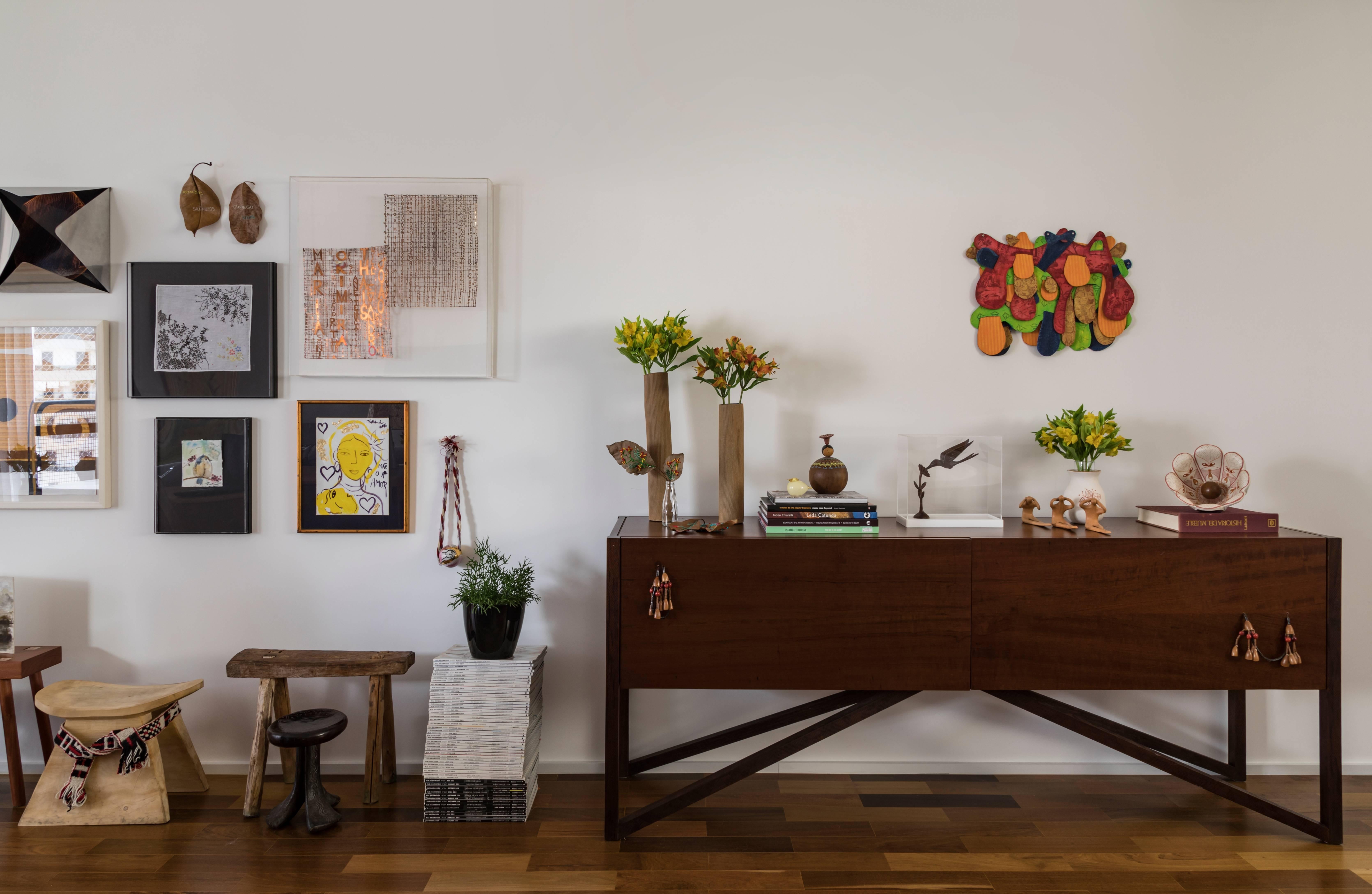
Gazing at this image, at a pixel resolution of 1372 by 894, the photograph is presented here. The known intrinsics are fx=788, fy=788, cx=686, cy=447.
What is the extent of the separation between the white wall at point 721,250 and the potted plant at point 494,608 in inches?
7.8

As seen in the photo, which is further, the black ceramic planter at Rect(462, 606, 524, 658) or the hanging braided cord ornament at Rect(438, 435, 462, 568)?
the hanging braided cord ornament at Rect(438, 435, 462, 568)

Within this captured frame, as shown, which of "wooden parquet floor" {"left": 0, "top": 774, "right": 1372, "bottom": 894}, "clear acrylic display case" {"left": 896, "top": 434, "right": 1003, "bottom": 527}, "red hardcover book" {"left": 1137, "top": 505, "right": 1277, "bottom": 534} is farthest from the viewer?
"clear acrylic display case" {"left": 896, "top": 434, "right": 1003, "bottom": 527}

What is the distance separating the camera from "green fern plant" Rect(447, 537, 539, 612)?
7.55 ft

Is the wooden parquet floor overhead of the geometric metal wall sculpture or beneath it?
beneath

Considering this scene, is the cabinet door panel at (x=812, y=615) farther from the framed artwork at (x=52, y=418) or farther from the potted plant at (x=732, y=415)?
the framed artwork at (x=52, y=418)

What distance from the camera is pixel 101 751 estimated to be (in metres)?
Answer: 2.19

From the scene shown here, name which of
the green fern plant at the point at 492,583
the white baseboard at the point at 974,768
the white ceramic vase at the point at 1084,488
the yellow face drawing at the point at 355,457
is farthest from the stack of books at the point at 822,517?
the yellow face drawing at the point at 355,457

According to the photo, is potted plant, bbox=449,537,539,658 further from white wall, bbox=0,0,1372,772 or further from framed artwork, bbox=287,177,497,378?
framed artwork, bbox=287,177,497,378

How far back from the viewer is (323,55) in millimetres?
2523

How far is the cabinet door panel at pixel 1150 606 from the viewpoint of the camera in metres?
2.08

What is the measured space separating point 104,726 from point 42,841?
0.31m

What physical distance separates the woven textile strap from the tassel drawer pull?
9.70 feet

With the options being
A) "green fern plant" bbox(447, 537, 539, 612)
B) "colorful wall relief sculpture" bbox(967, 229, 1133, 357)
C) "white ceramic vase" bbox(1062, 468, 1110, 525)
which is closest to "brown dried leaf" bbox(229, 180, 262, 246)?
"green fern plant" bbox(447, 537, 539, 612)

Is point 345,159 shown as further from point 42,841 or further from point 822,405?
point 42,841
